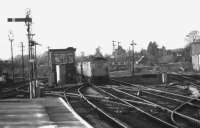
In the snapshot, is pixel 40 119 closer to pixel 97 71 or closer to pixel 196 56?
pixel 97 71

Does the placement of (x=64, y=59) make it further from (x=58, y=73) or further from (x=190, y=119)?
(x=190, y=119)

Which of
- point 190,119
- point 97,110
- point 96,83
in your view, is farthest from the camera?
point 96,83

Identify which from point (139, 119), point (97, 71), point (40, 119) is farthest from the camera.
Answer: point (97, 71)

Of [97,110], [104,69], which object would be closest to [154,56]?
[104,69]

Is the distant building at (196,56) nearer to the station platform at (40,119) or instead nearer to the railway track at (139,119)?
the railway track at (139,119)

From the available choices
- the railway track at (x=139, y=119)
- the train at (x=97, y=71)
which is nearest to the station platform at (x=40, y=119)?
the railway track at (x=139, y=119)

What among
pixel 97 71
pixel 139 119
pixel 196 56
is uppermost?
pixel 196 56

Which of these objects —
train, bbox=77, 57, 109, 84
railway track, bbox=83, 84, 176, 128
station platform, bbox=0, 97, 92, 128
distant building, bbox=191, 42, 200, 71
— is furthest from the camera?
distant building, bbox=191, 42, 200, 71

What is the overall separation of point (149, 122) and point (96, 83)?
1133 inches

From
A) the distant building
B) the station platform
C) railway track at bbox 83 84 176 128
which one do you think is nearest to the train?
the station platform

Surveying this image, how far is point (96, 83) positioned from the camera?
42312mm

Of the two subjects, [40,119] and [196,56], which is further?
[196,56]

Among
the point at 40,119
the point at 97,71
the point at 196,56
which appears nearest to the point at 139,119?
the point at 40,119

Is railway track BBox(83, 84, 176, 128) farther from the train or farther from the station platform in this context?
the train
